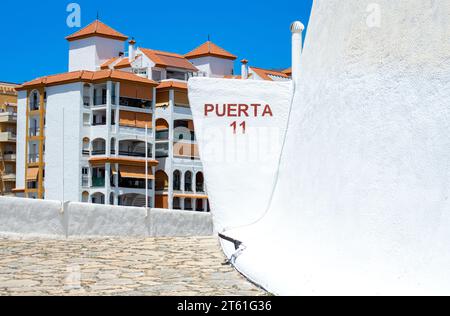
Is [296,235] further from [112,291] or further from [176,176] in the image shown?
[176,176]

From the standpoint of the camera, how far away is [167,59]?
58625 mm

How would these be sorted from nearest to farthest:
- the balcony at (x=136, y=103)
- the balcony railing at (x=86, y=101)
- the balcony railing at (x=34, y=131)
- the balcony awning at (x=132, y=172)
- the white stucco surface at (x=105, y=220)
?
the white stucco surface at (x=105, y=220), the balcony awning at (x=132, y=172), the balcony railing at (x=86, y=101), the balcony at (x=136, y=103), the balcony railing at (x=34, y=131)

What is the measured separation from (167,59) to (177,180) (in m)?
8.50

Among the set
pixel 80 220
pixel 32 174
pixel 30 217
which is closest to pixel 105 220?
pixel 80 220

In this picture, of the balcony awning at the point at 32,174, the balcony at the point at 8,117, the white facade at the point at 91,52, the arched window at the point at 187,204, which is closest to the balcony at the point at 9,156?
the balcony at the point at 8,117

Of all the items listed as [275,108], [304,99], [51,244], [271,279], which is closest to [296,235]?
[271,279]

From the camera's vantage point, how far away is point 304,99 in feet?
29.8

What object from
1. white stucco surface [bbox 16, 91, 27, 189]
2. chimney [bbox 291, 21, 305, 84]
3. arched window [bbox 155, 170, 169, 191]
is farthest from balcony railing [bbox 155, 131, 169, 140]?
chimney [bbox 291, 21, 305, 84]

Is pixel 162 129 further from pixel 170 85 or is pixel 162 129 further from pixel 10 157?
pixel 10 157

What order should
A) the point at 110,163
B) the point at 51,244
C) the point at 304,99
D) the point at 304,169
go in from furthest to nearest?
the point at 110,163
the point at 51,244
the point at 304,99
the point at 304,169

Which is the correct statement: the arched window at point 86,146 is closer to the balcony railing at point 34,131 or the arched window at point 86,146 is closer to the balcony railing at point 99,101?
the balcony railing at point 99,101

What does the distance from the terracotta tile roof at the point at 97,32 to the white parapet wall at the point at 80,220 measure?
148ft

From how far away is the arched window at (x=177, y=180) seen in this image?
57188mm
